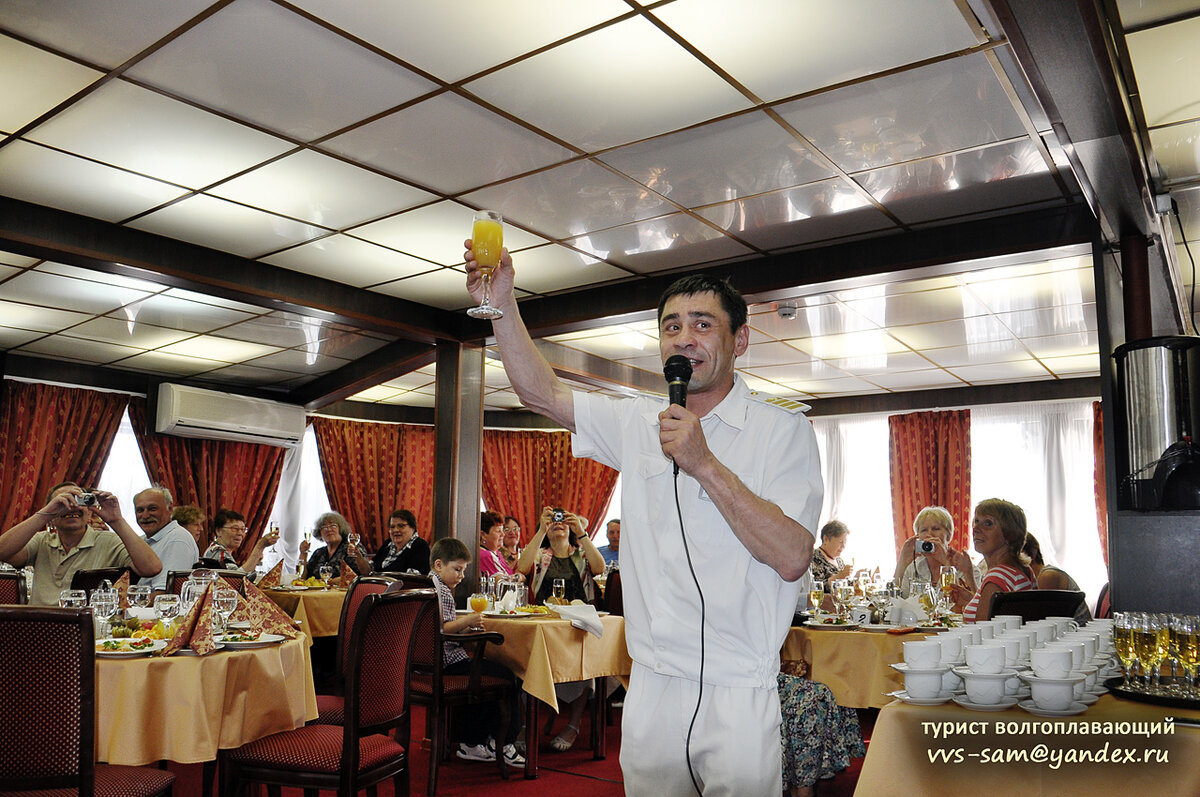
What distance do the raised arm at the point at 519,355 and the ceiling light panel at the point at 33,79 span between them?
8.28ft

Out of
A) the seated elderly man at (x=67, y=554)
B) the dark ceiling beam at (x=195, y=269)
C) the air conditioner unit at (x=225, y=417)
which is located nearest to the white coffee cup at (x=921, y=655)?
the seated elderly man at (x=67, y=554)

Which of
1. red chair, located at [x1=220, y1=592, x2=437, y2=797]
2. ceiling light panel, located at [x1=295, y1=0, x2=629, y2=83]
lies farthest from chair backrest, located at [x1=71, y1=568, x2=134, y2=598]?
ceiling light panel, located at [x1=295, y1=0, x2=629, y2=83]

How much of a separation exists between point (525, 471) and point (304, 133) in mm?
7975

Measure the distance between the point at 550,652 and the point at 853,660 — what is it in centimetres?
150

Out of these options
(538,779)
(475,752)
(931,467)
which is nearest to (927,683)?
(538,779)

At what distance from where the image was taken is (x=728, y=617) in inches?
60.8

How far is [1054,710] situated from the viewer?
1729 millimetres

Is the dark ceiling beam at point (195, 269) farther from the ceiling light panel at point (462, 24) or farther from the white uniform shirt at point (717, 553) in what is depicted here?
the white uniform shirt at point (717, 553)

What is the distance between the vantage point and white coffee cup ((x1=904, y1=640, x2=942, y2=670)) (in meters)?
1.82

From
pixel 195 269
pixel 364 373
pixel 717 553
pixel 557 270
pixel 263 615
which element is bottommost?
pixel 263 615

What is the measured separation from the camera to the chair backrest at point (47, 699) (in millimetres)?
2379

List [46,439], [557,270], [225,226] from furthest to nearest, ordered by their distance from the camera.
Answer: [46,439]
[557,270]
[225,226]

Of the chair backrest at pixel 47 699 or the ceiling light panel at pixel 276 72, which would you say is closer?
the chair backrest at pixel 47 699

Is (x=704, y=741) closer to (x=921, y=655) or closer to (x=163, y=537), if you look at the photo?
(x=921, y=655)
